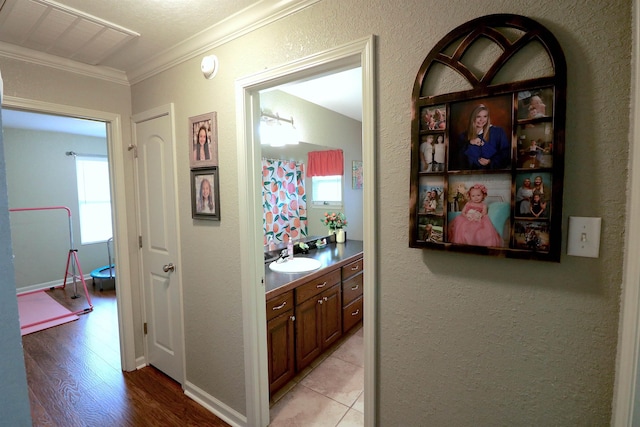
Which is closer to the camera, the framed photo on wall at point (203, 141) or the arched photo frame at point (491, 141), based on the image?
the arched photo frame at point (491, 141)

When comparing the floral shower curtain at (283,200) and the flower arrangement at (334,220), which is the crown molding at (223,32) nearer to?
the floral shower curtain at (283,200)

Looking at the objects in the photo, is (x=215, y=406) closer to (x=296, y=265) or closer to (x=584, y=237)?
(x=296, y=265)

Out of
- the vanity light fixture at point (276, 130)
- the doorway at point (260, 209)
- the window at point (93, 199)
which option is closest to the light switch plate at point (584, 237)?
the doorway at point (260, 209)

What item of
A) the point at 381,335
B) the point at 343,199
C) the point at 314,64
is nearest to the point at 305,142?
the point at 343,199

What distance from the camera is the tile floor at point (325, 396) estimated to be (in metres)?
1.89

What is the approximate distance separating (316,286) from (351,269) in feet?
2.07

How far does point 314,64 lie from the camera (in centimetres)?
132

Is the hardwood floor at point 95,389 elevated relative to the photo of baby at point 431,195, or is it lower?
lower

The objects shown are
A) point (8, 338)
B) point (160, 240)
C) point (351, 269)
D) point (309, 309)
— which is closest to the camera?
point (8, 338)

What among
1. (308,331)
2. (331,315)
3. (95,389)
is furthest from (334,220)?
(95,389)

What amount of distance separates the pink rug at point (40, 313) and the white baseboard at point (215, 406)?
2380mm

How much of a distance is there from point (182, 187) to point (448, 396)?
6.08 feet

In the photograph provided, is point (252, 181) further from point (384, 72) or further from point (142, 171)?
point (142, 171)

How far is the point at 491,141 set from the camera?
0.95 meters
